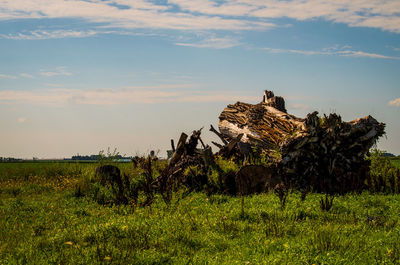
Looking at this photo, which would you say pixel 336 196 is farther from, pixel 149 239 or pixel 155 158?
pixel 155 158

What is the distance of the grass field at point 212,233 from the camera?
6.27 meters

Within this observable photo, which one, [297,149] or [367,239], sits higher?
[297,149]

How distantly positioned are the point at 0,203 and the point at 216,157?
8.45 m

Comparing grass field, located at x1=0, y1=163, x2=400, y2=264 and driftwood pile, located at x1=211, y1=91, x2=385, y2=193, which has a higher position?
driftwood pile, located at x1=211, y1=91, x2=385, y2=193

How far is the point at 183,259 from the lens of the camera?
20.2ft

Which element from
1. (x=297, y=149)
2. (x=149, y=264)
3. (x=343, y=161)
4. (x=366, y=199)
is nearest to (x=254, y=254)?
(x=149, y=264)

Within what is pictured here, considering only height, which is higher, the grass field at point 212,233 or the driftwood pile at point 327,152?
the driftwood pile at point 327,152

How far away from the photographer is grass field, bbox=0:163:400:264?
6.27 metres

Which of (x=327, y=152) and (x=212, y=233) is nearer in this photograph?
(x=212, y=233)

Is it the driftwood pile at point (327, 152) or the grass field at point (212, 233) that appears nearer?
the grass field at point (212, 233)

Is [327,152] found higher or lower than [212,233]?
higher

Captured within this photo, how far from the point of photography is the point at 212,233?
7645 mm

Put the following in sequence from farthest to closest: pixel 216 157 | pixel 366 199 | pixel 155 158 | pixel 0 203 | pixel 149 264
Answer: pixel 155 158 → pixel 216 157 → pixel 0 203 → pixel 366 199 → pixel 149 264

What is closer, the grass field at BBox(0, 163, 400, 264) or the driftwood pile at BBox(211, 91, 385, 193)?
the grass field at BBox(0, 163, 400, 264)
